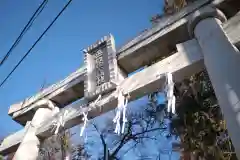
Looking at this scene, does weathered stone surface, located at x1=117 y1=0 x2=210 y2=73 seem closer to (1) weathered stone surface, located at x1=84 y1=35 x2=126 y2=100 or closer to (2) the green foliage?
(1) weathered stone surface, located at x1=84 y1=35 x2=126 y2=100

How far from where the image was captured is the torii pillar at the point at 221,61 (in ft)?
6.91

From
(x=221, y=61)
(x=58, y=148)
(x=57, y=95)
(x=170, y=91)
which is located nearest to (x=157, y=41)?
(x=170, y=91)

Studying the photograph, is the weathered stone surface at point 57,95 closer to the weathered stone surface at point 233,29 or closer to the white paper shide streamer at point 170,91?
the white paper shide streamer at point 170,91

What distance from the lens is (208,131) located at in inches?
210

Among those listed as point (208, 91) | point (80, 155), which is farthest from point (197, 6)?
point (80, 155)

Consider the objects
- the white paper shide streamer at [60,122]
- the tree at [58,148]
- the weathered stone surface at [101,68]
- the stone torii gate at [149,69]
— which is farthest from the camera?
the tree at [58,148]

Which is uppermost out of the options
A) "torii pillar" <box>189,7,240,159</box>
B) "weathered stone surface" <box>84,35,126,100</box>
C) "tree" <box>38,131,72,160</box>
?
"tree" <box>38,131,72,160</box>

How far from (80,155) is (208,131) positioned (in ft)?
22.9

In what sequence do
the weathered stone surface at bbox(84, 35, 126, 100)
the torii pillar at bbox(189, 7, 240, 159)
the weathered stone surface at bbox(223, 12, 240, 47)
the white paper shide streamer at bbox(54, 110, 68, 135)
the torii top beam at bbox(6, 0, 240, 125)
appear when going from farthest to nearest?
1. the white paper shide streamer at bbox(54, 110, 68, 135)
2. the weathered stone surface at bbox(84, 35, 126, 100)
3. the torii top beam at bbox(6, 0, 240, 125)
4. the weathered stone surface at bbox(223, 12, 240, 47)
5. the torii pillar at bbox(189, 7, 240, 159)

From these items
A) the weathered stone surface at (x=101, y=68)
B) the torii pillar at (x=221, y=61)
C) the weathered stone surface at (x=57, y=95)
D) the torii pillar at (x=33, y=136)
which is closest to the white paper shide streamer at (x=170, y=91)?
the torii pillar at (x=221, y=61)

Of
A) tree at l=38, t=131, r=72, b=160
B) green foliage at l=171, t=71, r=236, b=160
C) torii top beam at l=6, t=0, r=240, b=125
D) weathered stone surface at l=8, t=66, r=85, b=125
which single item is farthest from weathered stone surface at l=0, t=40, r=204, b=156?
tree at l=38, t=131, r=72, b=160

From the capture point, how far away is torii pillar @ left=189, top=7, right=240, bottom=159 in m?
2.11

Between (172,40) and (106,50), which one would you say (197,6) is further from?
(106,50)

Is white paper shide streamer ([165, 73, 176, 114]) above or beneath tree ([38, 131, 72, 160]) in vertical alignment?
beneath
